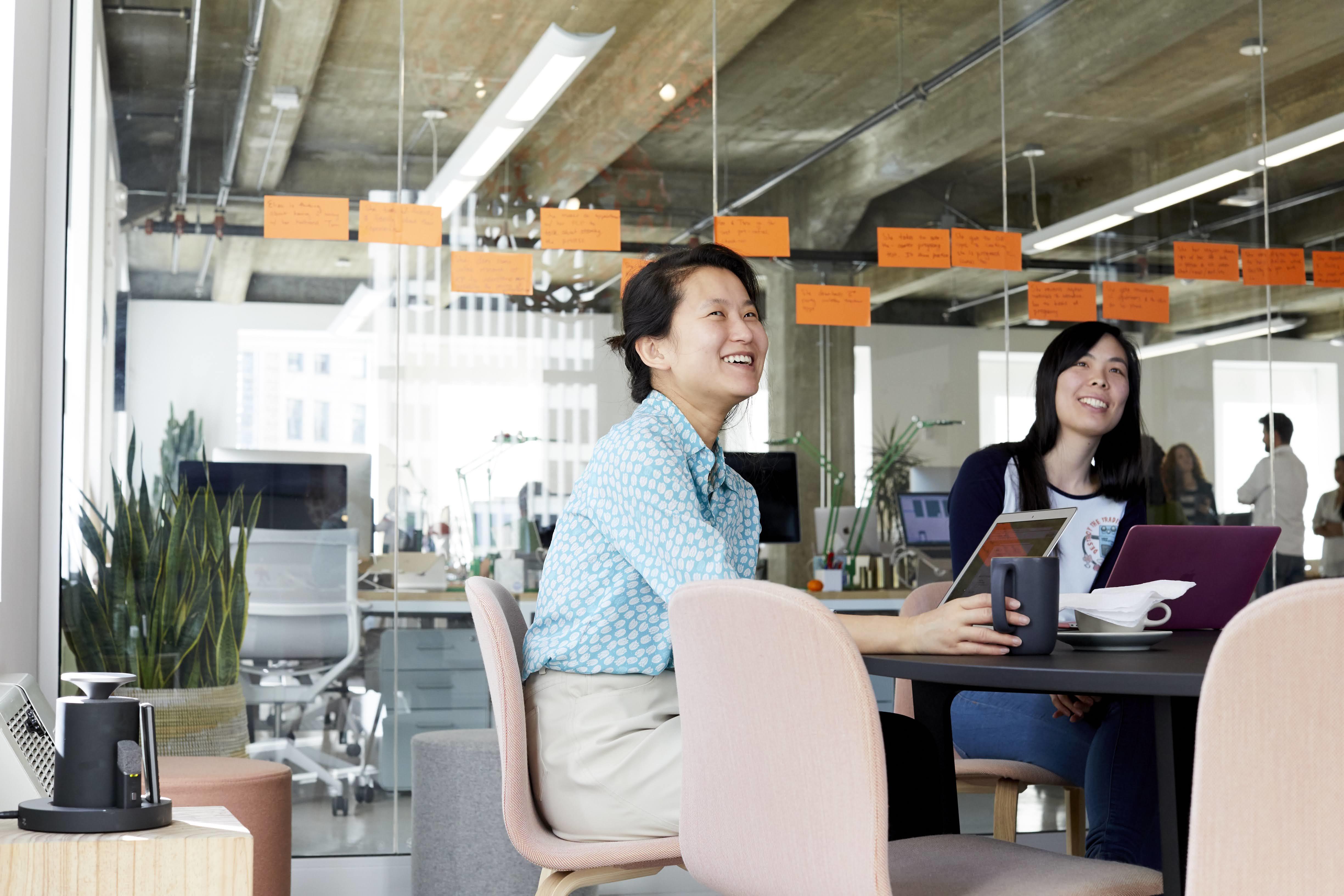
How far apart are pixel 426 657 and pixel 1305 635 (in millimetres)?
3356

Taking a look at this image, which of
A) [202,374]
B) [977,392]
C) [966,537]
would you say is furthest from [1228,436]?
[202,374]

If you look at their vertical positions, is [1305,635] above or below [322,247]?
below

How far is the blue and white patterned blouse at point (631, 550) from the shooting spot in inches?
69.8

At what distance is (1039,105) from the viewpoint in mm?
4957

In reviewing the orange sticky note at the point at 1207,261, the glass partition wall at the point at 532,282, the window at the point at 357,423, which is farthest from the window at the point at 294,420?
the orange sticky note at the point at 1207,261

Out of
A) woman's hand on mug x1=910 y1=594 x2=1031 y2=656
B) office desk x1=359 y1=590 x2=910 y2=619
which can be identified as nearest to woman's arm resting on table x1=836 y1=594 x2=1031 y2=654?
woman's hand on mug x1=910 y1=594 x2=1031 y2=656

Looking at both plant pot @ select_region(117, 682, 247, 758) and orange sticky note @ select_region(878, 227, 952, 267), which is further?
orange sticky note @ select_region(878, 227, 952, 267)

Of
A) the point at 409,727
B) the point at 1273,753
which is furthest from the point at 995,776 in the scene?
the point at 409,727

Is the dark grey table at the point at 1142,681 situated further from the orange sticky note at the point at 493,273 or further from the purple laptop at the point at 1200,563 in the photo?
the orange sticky note at the point at 493,273

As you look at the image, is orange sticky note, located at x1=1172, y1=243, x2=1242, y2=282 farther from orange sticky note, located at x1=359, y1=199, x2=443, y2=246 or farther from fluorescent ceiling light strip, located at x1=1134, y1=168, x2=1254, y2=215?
orange sticky note, located at x1=359, y1=199, x2=443, y2=246

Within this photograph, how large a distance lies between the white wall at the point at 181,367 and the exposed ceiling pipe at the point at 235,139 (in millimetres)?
101

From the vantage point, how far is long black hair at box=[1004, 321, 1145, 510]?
2613 mm

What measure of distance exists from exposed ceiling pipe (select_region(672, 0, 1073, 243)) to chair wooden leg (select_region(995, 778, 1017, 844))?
8.04ft

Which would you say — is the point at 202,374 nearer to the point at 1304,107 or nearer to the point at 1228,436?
the point at 1228,436
